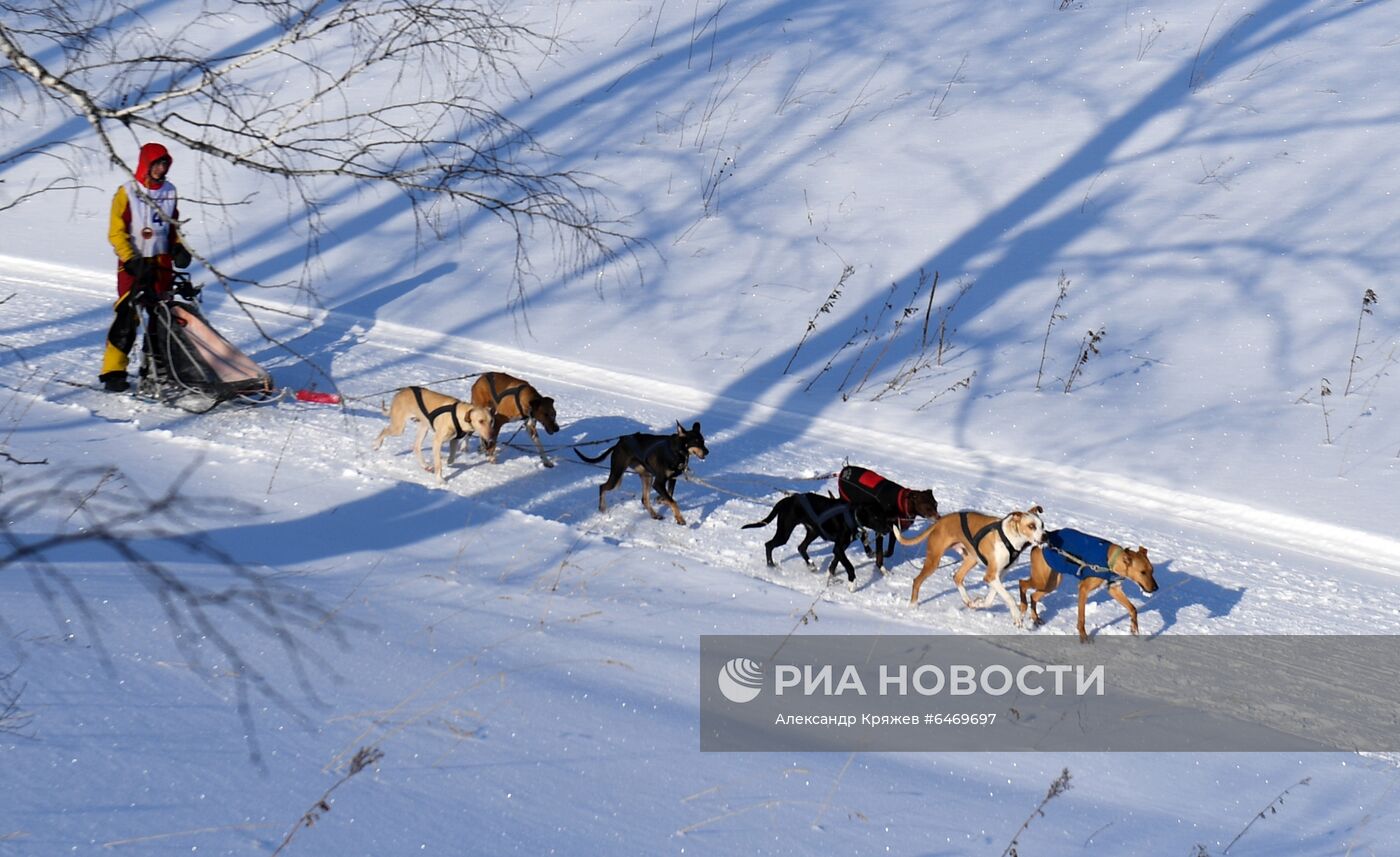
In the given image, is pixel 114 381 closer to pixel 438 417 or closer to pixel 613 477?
pixel 438 417

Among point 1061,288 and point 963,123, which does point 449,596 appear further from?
point 963,123

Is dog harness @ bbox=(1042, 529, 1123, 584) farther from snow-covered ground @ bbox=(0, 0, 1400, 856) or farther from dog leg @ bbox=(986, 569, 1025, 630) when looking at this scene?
snow-covered ground @ bbox=(0, 0, 1400, 856)

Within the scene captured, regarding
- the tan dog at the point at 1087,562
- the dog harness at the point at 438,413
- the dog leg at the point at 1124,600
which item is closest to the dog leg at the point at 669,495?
the dog harness at the point at 438,413

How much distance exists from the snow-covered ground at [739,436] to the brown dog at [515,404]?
0.86 ft

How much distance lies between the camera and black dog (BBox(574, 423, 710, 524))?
6652 millimetres

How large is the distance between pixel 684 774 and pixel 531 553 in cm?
237

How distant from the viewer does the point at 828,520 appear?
611 cm

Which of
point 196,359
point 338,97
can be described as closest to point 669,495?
point 196,359

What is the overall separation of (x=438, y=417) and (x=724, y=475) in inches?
72.3

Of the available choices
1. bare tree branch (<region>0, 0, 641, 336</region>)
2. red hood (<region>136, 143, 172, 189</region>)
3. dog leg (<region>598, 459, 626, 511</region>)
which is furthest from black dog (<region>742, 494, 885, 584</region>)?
red hood (<region>136, 143, 172, 189</region>)

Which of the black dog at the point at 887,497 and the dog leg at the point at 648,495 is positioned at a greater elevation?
the black dog at the point at 887,497

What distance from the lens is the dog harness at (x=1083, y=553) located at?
5.67 metres

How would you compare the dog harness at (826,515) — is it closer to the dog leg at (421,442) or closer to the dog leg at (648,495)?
the dog leg at (648,495)

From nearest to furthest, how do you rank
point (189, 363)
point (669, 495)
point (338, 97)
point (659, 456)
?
point (659, 456)
point (669, 495)
point (189, 363)
point (338, 97)
